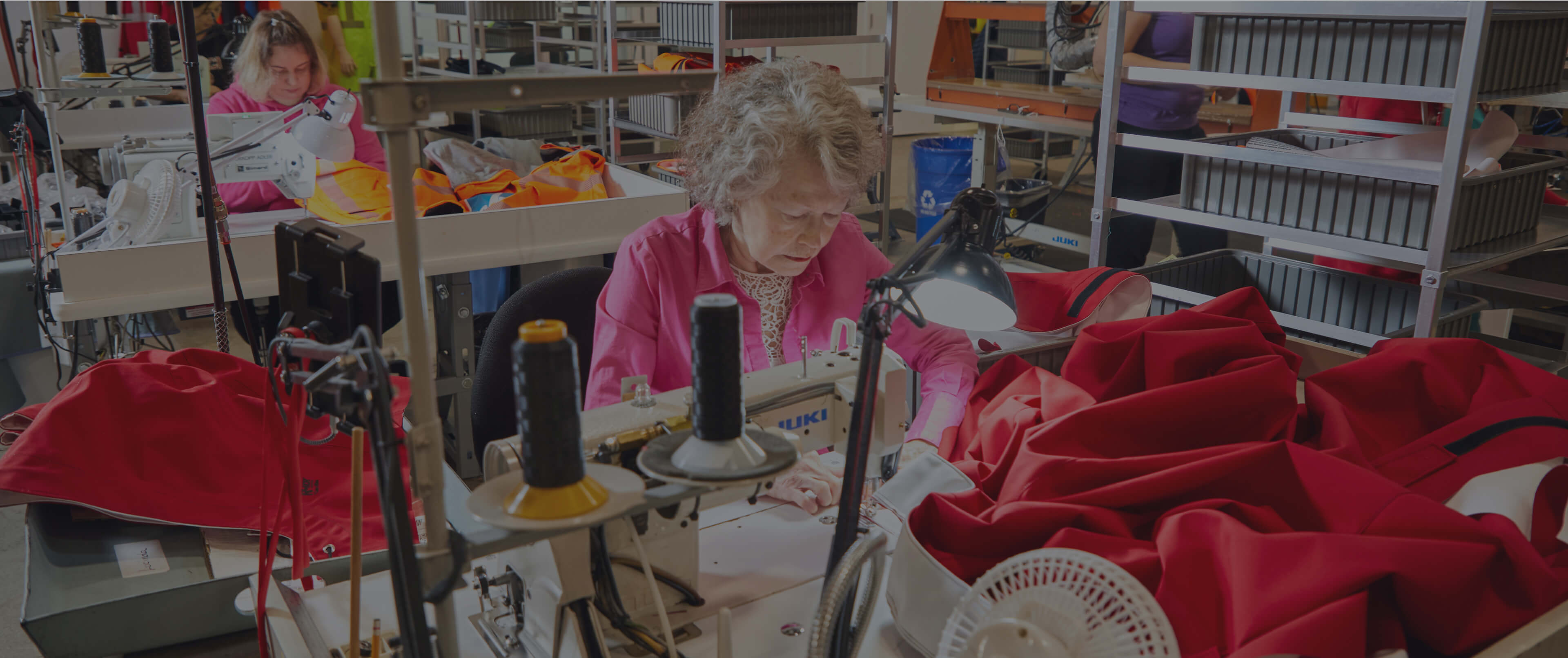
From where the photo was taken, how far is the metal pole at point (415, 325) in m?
0.59

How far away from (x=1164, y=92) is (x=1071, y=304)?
2.01 metres

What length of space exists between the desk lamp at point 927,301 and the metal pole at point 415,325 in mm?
298

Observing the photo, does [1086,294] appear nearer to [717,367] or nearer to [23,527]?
[717,367]

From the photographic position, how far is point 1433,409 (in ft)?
4.03

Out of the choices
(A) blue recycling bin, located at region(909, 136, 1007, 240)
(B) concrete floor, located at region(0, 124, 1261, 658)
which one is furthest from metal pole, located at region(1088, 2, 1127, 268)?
(A) blue recycling bin, located at region(909, 136, 1007, 240)

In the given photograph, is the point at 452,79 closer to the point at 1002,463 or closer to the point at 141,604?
the point at 1002,463

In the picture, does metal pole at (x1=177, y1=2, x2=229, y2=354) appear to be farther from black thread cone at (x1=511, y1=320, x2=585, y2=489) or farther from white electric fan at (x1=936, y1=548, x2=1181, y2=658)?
white electric fan at (x1=936, y1=548, x2=1181, y2=658)

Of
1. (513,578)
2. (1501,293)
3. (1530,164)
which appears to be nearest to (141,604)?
(513,578)

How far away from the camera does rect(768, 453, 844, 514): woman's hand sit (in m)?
1.21

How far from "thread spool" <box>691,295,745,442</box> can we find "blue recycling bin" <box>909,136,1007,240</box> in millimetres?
3989

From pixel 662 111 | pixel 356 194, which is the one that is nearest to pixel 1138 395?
pixel 356 194

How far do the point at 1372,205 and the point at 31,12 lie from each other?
278cm

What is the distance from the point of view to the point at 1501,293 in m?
2.55

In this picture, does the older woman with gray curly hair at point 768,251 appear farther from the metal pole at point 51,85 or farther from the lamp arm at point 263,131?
the metal pole at point 51,85
